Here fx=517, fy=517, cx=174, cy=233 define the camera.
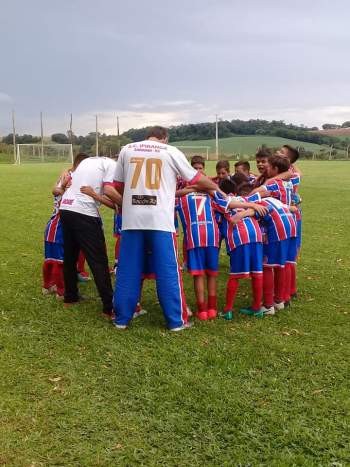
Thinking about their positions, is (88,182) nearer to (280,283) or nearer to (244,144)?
(280,283)

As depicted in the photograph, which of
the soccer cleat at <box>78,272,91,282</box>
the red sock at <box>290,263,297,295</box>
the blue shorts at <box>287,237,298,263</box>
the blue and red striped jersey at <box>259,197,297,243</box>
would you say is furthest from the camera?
the soccer cleat at <box>78,272,91,282</box>

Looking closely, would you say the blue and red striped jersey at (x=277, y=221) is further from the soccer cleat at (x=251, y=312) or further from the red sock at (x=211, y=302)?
the red sock at (x=211, y=302)

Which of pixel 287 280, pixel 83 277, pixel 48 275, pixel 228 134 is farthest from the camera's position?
pixel 228 134

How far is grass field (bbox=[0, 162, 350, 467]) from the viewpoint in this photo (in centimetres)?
330

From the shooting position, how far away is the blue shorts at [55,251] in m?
6.39

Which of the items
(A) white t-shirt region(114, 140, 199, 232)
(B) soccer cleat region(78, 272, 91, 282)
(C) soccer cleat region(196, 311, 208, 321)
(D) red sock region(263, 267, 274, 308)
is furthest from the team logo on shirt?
(B) soccer cleat region(78, 272, 91, 282)

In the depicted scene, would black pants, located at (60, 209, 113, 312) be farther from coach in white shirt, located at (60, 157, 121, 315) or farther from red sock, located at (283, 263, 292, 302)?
red sock, located at (283, 263, 292, 302)

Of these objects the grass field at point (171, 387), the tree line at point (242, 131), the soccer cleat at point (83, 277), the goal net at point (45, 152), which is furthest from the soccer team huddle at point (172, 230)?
the tree line at point (242, 131)

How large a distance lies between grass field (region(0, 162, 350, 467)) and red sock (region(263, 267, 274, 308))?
232 millimetres

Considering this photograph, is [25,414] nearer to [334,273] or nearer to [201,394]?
[201,394]

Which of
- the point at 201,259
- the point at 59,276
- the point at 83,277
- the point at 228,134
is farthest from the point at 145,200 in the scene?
the point at 228,134

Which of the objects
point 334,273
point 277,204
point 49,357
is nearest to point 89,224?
point 49,357

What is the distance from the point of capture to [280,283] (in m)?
5.96

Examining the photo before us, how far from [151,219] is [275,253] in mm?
1619
